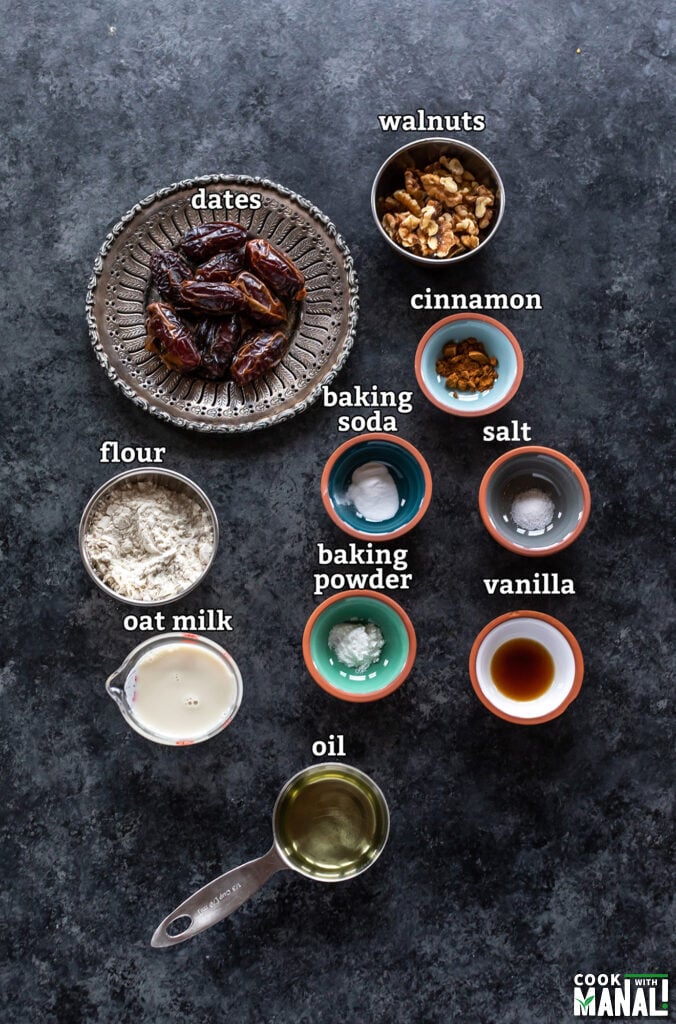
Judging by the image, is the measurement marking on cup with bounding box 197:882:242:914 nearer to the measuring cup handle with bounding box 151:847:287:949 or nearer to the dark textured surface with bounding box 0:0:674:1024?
the measuring cup handle with bounding box 151:847:287:949

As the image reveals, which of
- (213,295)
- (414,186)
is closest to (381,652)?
(213,295)

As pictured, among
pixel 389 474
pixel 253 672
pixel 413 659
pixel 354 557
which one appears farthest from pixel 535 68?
pixel 253 672

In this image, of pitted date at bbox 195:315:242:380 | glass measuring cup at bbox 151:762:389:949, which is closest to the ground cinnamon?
pitted date at bbox 195:315:242:380

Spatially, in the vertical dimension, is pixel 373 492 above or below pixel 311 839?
above

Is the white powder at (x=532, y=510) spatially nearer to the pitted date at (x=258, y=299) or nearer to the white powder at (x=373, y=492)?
the white powder at (x=373, y=492)

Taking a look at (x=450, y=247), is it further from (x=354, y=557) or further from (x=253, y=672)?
(x=253, y=672)

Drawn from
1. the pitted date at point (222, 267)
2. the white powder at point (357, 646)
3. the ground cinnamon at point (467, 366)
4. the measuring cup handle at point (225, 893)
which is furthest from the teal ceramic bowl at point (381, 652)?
the pitted date at point (222, 267)

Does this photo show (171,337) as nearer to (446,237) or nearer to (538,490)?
(446,237)
